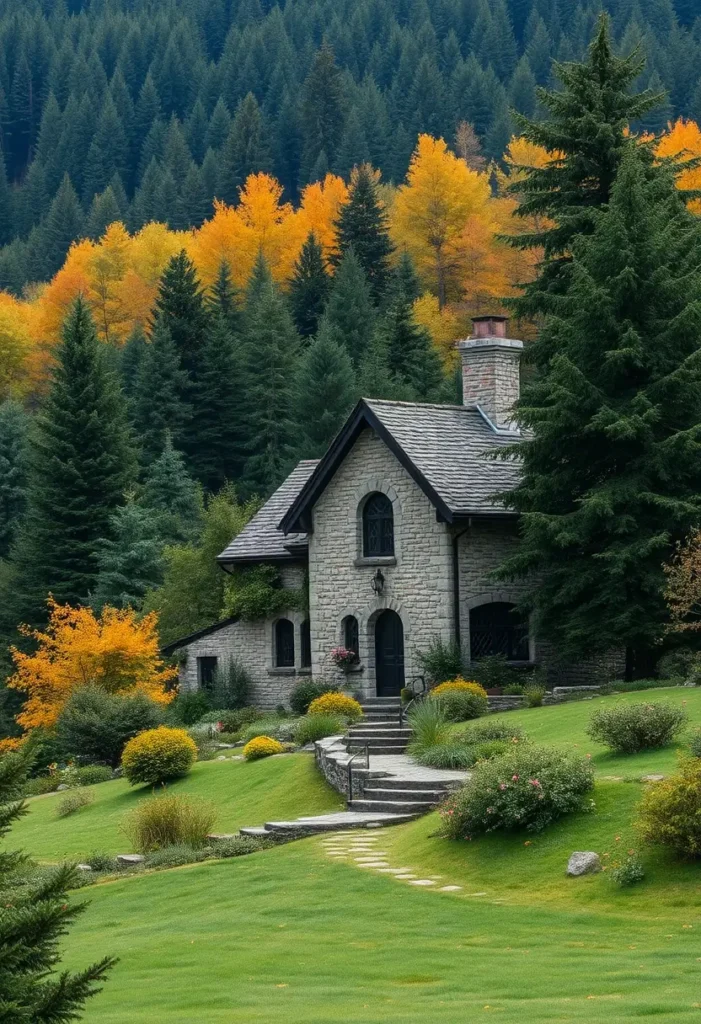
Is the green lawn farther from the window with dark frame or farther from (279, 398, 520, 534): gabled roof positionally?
the window with dark frame

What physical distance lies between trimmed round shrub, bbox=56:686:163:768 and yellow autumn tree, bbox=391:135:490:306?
53948 mm

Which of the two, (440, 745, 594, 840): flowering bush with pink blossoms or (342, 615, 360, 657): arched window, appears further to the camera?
(342, 615, 360, 657): arched window

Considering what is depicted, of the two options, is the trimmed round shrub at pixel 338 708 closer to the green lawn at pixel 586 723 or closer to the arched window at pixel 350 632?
the green lawn at pixel 586 723

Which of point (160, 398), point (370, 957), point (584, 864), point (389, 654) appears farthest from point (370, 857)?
point (160, 398)

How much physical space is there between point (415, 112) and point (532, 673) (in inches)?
4736

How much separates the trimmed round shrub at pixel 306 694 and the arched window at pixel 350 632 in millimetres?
985

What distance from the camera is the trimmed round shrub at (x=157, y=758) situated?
2953 cm

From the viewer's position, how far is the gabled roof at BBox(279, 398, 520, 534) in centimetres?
3525

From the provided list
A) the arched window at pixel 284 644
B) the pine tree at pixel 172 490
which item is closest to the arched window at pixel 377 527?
the arched window at pixel 284 644

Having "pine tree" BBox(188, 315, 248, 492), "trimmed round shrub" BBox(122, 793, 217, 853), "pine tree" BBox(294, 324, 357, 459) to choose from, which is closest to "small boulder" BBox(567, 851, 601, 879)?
"trimmed round shrub" BBox(122, 793, 217, 853)

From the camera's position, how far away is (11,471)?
214ft

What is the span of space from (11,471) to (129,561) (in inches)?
634

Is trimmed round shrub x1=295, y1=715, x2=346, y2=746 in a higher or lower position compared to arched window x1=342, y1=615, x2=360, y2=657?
lower

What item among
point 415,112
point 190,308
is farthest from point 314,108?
point 190,308
